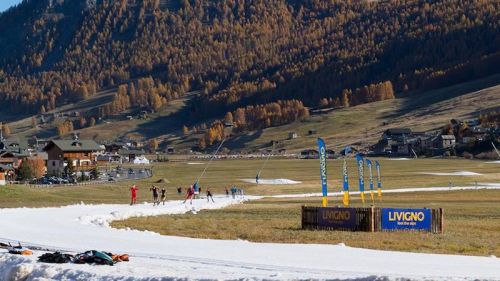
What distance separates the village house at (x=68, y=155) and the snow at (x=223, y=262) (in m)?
110

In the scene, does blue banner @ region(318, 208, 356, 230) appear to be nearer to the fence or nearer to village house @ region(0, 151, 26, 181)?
the fence

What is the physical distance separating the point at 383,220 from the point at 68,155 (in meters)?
113

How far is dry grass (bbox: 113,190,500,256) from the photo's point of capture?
122 ft

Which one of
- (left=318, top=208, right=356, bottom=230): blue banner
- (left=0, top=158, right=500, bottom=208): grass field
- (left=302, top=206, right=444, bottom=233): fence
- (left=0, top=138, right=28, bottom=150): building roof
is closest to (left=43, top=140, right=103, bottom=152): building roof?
(left=0, top=138, right=28, bottom=150): building roof

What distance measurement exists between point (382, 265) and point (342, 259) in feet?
Answer: 7.09

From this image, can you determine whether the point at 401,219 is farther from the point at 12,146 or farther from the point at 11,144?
the point at 11,144

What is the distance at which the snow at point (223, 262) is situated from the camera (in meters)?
26.6

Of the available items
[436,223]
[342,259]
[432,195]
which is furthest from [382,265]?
[432,195]

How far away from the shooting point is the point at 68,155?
15175 centimetres

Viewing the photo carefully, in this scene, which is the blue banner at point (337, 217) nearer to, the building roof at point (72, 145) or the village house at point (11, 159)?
the village house at point (11, 159)

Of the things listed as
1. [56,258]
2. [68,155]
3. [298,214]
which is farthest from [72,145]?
[56,258]

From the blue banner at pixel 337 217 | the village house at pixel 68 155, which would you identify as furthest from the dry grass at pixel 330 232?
the village house at pixel 68 155

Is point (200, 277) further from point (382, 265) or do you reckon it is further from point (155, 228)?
point (155, 228)

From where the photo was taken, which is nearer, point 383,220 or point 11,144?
point 383,220
